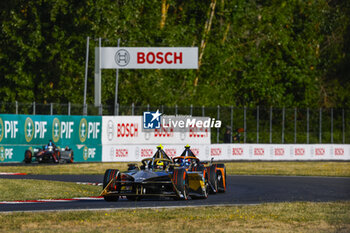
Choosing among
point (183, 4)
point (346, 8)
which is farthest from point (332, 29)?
point (183, 4)

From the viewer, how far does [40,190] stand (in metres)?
19.9

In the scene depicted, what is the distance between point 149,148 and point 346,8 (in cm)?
2929

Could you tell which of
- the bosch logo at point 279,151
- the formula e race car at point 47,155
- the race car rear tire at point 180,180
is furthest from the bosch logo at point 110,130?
the race car rear tire at point 180,180

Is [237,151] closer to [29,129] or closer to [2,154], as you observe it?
[29,129]

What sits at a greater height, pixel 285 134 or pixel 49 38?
pixel 49 38

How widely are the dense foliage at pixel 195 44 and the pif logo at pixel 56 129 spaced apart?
34.2 ft

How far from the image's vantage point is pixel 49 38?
49344 millimetres

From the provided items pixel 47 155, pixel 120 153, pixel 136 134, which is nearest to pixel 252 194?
pixel 47 155

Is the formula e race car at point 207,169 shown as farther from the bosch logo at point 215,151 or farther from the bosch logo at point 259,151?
the bosch logo at point 259,151

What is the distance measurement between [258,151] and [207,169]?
76.4 feet

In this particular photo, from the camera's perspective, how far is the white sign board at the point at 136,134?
37781mm

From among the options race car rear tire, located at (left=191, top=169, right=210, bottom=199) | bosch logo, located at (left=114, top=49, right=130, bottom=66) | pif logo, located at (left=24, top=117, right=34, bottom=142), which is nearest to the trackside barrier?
pif logo, located at (left=24, top=117, right=34, bottom=142)

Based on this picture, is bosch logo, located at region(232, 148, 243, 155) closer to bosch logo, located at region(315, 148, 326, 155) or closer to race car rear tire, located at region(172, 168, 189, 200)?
bosch logo, located at region(315, 148, 326, 155)

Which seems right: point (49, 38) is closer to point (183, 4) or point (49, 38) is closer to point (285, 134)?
point (183, 4)
